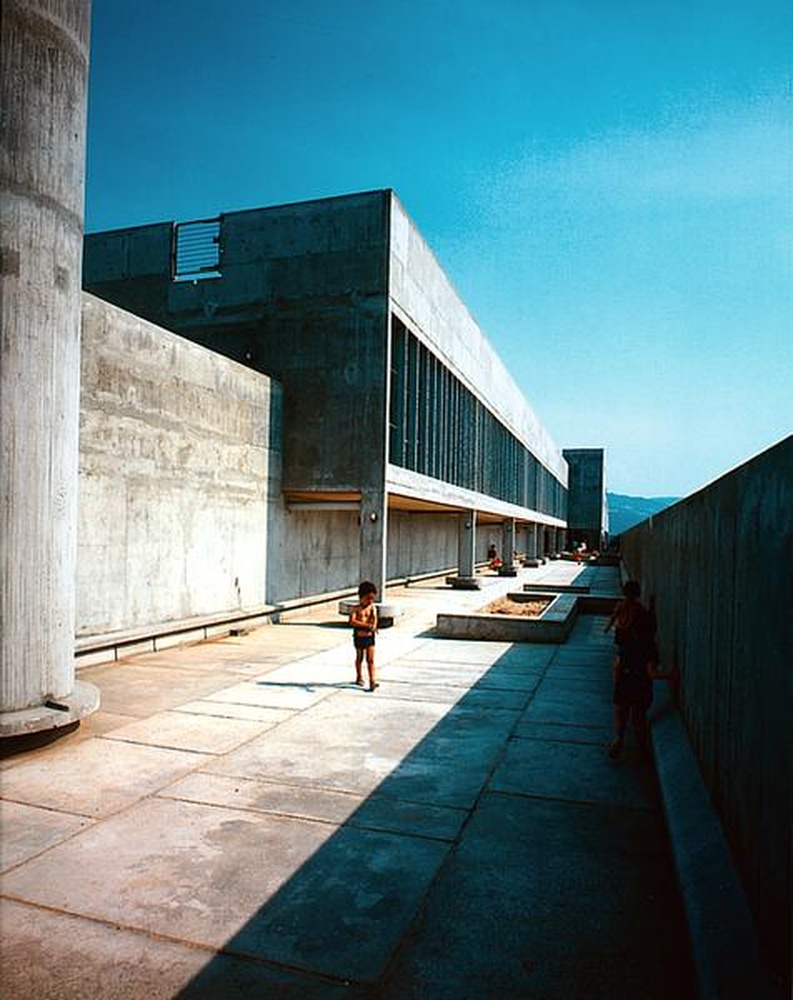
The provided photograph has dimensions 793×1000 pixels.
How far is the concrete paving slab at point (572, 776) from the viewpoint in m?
5.54

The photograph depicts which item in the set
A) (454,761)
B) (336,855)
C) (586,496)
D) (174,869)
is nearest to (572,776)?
(454,761)

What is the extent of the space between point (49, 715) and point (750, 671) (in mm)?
5743

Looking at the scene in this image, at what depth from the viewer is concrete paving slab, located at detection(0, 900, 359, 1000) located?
3.08 meters

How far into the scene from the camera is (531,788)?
5.67 m

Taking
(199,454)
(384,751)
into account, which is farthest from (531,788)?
(199,454)

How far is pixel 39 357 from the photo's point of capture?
20.8ft

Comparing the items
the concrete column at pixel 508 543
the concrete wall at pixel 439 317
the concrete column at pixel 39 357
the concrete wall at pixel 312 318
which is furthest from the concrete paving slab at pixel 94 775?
the concrete column at pixel 508 543

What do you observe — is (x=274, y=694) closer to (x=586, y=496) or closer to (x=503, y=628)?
(x=503, y=628)

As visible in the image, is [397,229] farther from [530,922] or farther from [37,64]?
[530,922]

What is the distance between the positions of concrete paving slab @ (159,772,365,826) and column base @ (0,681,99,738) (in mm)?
1497

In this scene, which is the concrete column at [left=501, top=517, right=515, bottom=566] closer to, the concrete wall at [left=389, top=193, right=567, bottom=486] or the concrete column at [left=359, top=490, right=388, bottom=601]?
the concrete wall at [left=389, top=193, right=567, bottom=486]

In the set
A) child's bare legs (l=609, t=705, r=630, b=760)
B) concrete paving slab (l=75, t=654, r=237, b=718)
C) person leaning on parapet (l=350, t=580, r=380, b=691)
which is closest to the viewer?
child's bare legs (l=609, t=705, r=630, b=760)

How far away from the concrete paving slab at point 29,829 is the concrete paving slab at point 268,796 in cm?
75

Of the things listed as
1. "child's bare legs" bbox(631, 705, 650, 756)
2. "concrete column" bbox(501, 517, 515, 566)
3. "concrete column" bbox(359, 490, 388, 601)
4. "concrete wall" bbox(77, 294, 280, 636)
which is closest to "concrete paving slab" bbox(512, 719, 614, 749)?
"child's bare legs" bbox(631, 705, 650, 756)
